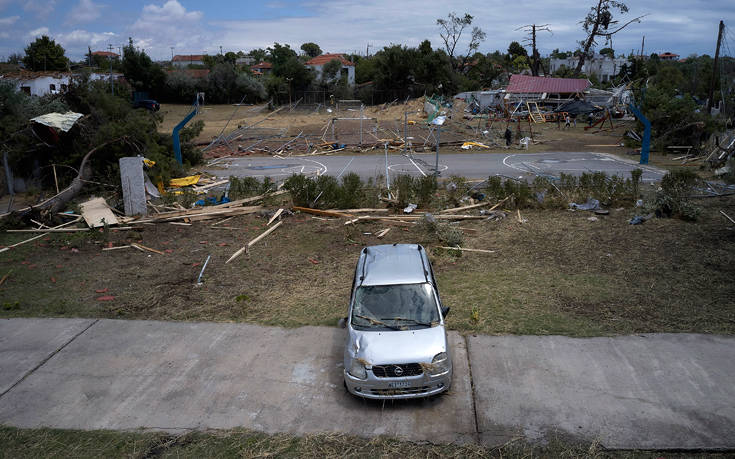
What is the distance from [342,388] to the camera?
23.5 ft

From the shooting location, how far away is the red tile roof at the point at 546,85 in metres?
48.7

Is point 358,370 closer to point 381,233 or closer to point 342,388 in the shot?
point 342,388

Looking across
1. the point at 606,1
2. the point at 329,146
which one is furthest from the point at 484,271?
the point at 606,1

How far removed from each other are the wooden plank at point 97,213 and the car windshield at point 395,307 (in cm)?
956

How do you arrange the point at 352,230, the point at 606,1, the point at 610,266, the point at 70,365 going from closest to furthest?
the point at 70,365 < the point at 610,266 < the point at 352,230 < the point at 606,1

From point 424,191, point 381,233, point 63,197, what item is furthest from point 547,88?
point 63,197

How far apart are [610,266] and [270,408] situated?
8020 mm

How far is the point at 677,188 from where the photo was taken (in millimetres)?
14508

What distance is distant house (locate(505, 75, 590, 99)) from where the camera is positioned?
48.6 meters

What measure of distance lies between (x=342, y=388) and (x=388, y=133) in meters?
29.0

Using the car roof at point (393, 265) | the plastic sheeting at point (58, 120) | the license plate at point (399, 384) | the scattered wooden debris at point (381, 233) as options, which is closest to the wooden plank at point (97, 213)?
the plastic sheeting at point (58, 120)

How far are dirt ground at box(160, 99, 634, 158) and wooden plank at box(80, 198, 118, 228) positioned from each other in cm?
1042

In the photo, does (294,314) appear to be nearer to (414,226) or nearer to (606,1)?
(414,226)

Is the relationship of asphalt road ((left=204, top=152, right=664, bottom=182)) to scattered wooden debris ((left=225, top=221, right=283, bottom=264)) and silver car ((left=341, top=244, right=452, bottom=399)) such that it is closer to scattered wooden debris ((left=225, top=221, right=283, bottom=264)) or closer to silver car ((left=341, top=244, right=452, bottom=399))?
scattered wooden debris ((left=225, top=221, right=283, bottom=264))
